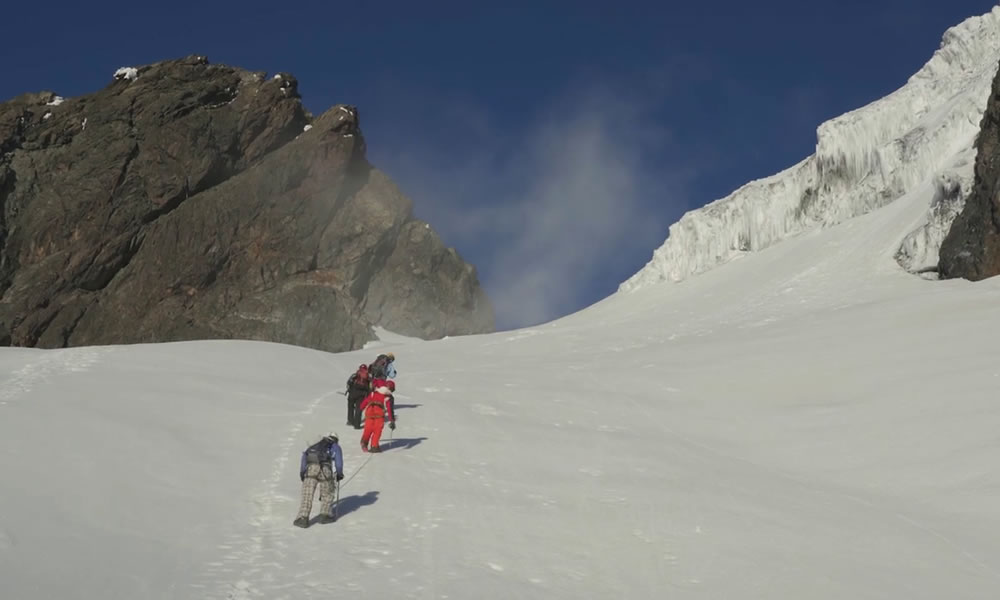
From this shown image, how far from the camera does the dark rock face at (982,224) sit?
34031 millimetres

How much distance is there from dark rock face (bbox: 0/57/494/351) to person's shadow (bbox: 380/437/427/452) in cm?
4755

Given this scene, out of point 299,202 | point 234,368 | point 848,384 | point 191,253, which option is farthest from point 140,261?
point 848,384

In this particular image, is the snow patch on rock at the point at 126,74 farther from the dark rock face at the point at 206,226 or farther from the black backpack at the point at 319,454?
the black backpack at the point at 319,454

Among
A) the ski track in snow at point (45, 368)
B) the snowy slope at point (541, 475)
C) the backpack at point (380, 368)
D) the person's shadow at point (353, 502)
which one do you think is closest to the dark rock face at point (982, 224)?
the snowy slope at point (541, 475)

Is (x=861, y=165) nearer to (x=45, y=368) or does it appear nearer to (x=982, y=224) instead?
(x=982, y=224)

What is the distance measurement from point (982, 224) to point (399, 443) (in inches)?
1165

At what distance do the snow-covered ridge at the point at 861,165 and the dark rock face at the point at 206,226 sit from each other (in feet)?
69.2

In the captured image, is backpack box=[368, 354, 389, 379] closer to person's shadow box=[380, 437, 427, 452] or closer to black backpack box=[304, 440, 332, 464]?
person's shadow box=[380, 437, 427, 452]

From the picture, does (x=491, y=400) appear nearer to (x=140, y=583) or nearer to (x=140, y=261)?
(x=140, y=583)

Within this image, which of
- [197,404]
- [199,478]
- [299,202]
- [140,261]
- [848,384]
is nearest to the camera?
[199,478]

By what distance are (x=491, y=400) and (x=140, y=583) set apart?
44.3ft

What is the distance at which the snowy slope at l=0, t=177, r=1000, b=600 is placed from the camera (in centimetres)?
817

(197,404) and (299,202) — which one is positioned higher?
(299,202)

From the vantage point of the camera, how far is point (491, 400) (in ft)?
67.0
